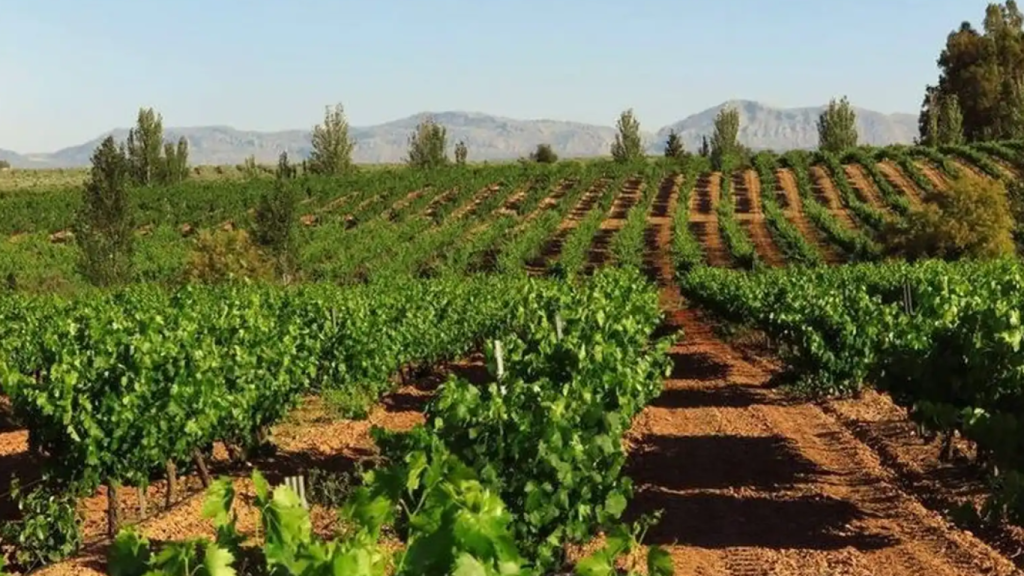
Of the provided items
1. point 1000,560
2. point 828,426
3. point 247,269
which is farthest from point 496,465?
point 247,269

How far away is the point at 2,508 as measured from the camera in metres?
12.7

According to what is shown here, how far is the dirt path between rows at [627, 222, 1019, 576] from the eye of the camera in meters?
9.76

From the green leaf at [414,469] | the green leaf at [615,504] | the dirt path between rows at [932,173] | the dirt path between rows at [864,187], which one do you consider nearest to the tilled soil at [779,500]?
the green leaf at [615,504]

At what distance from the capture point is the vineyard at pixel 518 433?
4270mm

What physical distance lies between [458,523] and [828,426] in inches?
555

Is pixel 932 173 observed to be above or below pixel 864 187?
above

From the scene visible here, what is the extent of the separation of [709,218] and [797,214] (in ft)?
16.5

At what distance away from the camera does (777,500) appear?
12.0 m

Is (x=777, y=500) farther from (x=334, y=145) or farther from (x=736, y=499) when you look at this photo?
(x=334, y=145)

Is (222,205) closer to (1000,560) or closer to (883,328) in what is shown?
(883,328)

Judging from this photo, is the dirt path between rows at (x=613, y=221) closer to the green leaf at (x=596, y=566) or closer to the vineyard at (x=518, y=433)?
the vineyard at (x=518, y=433)

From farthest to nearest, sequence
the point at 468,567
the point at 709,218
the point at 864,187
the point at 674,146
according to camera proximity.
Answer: the point at 674,146 → the point at 864,187 → the point at 709,218 → the point at 468,567

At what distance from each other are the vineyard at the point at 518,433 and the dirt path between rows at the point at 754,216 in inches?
820

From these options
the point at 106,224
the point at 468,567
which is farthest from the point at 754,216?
the point at 468,567
